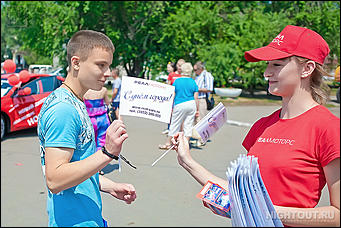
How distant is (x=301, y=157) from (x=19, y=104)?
963cm

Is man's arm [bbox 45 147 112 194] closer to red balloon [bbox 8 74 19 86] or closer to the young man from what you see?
the young man

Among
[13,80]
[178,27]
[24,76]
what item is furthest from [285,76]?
[178,27]

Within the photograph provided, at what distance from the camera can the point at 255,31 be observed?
22.1 m

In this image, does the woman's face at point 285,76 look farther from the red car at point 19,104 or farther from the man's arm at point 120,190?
the red car at point 19,104

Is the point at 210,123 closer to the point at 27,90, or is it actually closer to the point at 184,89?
the point at 184,89

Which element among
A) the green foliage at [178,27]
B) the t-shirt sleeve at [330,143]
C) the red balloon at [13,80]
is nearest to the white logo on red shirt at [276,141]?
the t-shirt sleeve at [330,143]

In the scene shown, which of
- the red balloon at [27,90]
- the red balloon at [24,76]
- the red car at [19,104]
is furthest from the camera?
the red balloon at [24,76]

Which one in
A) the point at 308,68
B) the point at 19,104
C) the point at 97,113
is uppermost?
the point at 308,68

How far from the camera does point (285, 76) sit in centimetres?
197

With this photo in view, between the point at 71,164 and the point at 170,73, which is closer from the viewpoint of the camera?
the point at 71,164

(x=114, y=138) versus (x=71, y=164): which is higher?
(x=114, y=138)

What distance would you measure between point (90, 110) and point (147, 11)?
18.4 metres

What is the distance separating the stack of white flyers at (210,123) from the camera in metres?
2.29

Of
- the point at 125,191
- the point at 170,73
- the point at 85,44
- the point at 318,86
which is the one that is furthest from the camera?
the point at 170,73
